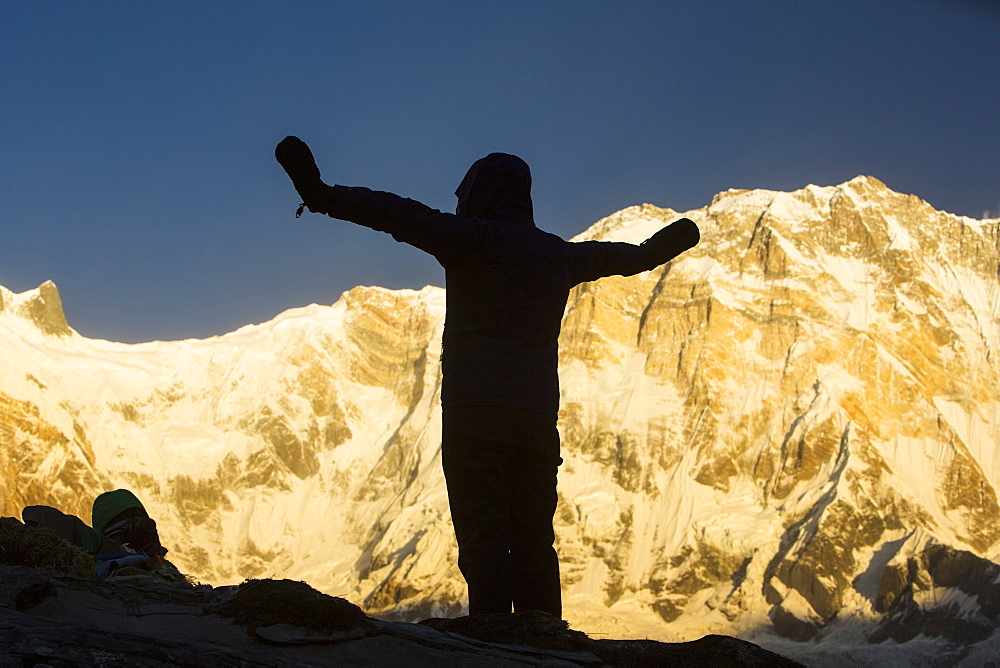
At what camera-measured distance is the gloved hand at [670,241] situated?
259 inches

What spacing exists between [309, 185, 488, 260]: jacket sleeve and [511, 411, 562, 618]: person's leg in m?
1.06

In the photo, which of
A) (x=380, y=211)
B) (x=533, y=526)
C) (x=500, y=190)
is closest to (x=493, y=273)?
(x=500, y=190)

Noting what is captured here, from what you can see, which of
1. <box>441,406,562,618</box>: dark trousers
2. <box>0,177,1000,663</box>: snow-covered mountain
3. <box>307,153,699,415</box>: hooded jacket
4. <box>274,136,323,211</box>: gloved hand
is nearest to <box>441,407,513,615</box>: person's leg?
<box>441,406,562,618</box>: dark trousers

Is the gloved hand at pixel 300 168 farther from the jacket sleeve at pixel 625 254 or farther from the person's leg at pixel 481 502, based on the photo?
the jacket sleeve at pixel 625 254

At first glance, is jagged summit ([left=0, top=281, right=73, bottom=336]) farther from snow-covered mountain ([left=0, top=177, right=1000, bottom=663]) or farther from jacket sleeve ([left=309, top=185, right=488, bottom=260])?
jacket sleeve ([left=309, top=185, right=488, bottom=260])

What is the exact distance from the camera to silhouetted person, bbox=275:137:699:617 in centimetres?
551

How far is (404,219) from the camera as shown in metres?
5.51

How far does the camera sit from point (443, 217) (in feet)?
18.4

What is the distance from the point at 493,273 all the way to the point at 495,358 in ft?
1.54

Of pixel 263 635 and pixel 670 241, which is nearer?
pixel 263 635

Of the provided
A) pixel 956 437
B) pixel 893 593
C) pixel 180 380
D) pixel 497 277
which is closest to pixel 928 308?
pixel 956 437

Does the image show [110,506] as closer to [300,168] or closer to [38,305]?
[300,168]

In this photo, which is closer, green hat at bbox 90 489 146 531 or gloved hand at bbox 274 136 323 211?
gloved hand at bbox 274 136 323 211

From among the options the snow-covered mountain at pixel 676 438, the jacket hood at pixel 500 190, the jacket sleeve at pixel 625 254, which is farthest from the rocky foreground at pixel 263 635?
the snow-covered mountain at pixel 676 438
